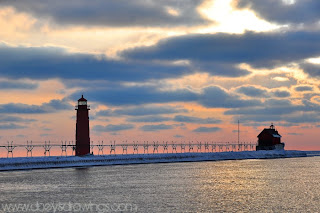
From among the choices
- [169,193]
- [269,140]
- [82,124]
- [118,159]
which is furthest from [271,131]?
[169,193]

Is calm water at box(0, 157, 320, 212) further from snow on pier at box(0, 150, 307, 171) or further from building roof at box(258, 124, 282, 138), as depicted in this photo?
building roof at box(258, 124, 282, 138)

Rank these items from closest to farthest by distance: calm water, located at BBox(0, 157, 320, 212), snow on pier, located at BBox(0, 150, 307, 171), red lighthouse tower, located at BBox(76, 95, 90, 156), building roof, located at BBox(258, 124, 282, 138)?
calm water, located at BBox(0, 157, 320, 212) → red lighthouse tower, located at BBox(76, 95, 90, 156) → snow on pier, located at BBox(0, 150, 307, 171) → building roof, located at BBox(258, 124, 282, 138)

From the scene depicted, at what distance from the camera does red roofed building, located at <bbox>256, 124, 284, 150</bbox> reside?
170875 millimetres

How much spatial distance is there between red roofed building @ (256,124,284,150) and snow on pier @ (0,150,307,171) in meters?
2.26

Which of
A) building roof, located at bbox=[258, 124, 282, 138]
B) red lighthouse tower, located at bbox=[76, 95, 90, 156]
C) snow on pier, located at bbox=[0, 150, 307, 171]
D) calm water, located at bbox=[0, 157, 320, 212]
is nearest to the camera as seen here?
calm water, located at bbox=[0, 157, 320, 212]

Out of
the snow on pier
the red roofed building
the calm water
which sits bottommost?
the calm water

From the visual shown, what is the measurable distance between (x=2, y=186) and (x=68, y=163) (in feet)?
137

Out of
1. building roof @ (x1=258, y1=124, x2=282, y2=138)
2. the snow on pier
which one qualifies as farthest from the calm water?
building roof @ (x1=258, y1=124, x2=282, y2=138)

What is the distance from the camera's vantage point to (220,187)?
73.4 meters

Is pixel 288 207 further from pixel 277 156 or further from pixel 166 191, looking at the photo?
pixel 277 156

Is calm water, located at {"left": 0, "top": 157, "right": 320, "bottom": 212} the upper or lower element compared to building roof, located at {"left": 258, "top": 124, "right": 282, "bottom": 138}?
lower

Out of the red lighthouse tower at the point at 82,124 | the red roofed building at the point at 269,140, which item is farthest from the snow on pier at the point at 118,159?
the red lighthouse tower at the point at 82,124

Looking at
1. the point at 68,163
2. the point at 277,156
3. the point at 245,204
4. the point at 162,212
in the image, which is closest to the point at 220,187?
the point at 245,204

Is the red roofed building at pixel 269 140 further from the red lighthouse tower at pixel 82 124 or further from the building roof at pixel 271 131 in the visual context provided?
the red lighthouse tower at pixel 82 124
